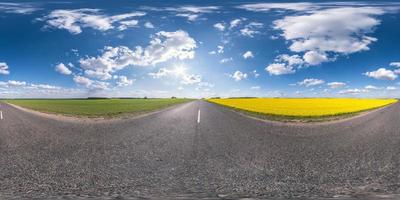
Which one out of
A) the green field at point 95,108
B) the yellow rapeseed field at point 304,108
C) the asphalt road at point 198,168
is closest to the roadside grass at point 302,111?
the yellow rapeseed field at point 304,108

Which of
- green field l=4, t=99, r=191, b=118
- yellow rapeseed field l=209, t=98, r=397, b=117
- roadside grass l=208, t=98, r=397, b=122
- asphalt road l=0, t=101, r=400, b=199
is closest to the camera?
asphalt road l=0, t=101, r=400, b=199

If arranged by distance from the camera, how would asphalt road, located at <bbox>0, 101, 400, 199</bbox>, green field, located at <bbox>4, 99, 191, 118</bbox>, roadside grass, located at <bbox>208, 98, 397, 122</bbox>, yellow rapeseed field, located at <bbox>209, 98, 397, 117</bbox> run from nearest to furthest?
asphalt road, located at <bbox>0, 101, 400, 199</bbox> < roadside grass, located at <bbox>208, 98, 397, 122</bbox> < yellow rapeseed field, located at <bbox>209, 98, 397, 117</bbox> < green field, located at <bbox>4, 99, 191, 118</bbox>

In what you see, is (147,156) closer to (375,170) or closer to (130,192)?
(130,192)

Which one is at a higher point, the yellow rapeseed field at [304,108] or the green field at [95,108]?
the yellow rapeseed field at [304,108]

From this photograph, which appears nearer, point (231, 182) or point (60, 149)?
point (231, 182)

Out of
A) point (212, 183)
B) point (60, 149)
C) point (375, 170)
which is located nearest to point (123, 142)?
point (60, 149)

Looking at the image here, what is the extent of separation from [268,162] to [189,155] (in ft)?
8.21

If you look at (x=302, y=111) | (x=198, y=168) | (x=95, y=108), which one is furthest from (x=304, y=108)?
(x=198, y=168)

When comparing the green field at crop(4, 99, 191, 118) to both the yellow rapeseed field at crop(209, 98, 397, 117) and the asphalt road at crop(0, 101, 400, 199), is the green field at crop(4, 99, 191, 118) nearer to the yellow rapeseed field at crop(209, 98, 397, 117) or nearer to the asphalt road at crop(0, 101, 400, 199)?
the yellow rapeseed field at crop(209, 98, 397, 117)

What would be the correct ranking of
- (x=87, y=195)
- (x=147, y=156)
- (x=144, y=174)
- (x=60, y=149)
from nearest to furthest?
(x=87, y=195), (x=144, y=174), (x=147, y=156), (x=60, y=149)

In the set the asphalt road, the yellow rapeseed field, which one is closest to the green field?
the yellow rapeseed field

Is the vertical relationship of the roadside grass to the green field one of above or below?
above

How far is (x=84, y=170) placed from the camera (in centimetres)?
940

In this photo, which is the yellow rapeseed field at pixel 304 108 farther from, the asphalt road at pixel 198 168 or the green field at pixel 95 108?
the asphalt road at pixel 198 168
